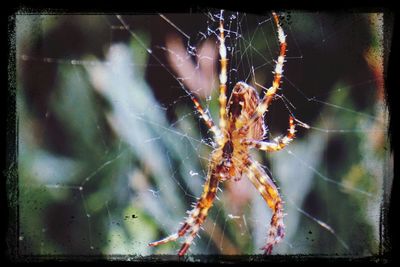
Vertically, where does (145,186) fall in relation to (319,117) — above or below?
below

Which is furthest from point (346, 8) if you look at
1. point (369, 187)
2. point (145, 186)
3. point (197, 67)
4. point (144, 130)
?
point (145, 186)

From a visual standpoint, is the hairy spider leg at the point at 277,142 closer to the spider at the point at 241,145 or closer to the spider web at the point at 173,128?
the spider at the point at 241,145

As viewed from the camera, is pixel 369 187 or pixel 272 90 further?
pixel 369 187

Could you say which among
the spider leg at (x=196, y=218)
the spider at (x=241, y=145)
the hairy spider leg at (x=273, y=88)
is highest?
the hairy spider leg at (x=273, y=88)

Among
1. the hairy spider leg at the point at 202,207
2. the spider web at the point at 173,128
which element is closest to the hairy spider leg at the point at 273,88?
the spider web at the point at 173,128

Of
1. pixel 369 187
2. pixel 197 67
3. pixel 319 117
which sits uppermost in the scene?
pixel 197 67

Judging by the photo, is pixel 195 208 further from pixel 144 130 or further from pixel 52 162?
pixel 52 162

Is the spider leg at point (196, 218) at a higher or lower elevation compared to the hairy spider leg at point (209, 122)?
lower

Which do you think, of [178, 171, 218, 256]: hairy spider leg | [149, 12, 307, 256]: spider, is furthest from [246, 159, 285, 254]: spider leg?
[178, 171, 218, 256]: hairy spider leg
